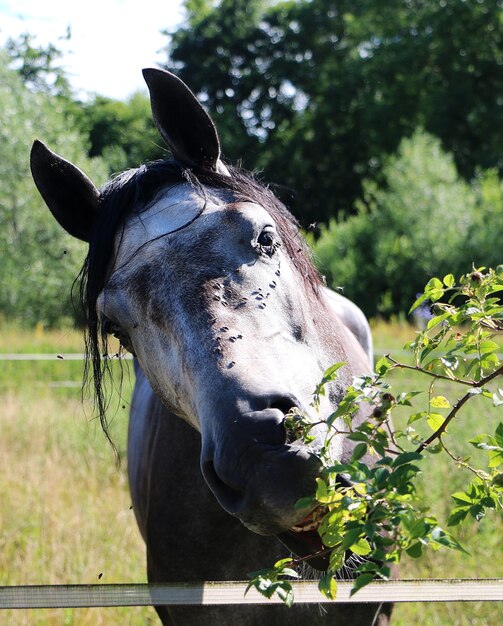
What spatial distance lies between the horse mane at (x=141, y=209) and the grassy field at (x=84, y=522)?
84 centimetres

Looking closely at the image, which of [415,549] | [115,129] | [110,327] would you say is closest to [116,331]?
[110,327]

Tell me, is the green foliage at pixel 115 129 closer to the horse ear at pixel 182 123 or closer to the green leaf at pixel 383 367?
the horse ear at pixel 182 123

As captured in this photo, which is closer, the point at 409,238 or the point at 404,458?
the point at 404,458

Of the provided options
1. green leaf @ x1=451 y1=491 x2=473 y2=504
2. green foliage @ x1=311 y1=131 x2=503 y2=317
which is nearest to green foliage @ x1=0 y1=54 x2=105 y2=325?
green foliage @ x1=311 y1=131 x2=503 y2=317

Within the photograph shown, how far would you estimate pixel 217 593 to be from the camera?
2076mm

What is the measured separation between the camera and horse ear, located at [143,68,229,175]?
101 inches

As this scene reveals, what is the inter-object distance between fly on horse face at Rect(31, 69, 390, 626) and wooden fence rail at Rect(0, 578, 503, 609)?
0.57ft

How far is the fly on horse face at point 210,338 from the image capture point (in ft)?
5.75

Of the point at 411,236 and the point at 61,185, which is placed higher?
the point at 61,185

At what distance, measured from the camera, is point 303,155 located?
127ft

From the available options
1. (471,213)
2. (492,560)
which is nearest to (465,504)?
(492,560)

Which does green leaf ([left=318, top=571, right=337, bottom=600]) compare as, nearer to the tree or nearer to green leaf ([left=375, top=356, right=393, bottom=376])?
green leaf ([left=375, top=356, right=393, bottom=376])

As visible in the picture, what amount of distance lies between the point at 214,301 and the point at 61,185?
954mm

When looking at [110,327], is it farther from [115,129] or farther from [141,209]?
[115,129]
